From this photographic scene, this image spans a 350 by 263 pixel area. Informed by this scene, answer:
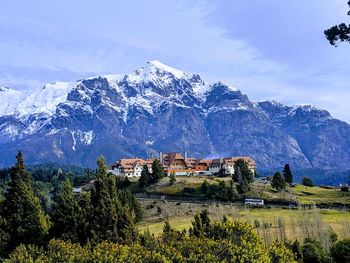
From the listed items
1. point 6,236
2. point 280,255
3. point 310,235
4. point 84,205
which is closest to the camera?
point 280,255

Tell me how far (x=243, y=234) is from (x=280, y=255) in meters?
2.72

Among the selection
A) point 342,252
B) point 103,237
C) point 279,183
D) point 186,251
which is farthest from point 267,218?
point 186,251

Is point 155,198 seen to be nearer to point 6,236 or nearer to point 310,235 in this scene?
point 310,235

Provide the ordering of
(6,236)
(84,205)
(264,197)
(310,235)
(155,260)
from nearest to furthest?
(155,260)
(6,236)
(84,205)
(310,235)
(264,197)

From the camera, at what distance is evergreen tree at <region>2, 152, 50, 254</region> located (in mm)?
43656

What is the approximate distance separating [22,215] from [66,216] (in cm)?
380

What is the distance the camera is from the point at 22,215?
44.2m

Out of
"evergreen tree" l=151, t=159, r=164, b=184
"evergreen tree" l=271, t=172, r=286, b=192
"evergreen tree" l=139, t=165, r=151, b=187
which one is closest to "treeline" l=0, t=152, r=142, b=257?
"evergreen tree" l=271, t=172, r=286, b=192

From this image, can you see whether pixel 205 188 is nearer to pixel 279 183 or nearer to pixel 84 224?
pixel 279 183

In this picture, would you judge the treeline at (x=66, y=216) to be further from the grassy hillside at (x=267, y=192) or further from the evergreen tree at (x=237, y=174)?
the evergreen tree at (x=237, y=174)

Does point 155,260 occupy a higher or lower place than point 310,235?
higher

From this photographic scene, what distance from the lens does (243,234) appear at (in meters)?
33.8

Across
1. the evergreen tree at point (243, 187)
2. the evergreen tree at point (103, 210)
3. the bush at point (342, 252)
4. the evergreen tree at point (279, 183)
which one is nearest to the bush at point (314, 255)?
the bush at point (342, 252)

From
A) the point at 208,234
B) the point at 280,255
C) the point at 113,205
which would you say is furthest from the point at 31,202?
the point at 280,255
